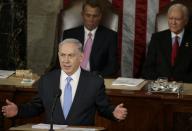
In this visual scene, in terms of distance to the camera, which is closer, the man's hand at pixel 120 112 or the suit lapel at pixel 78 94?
the man's hand at pixel 120 112

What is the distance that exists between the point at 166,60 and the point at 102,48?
2.61 ft

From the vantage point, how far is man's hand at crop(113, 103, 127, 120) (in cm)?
488

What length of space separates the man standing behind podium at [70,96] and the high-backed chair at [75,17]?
239 cm

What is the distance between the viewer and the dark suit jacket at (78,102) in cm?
505

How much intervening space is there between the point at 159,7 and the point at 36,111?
3287 mm

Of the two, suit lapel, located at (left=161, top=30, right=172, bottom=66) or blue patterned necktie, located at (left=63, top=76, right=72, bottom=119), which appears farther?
suit lapel, located at (left=161, top=30, right=172, bottom=66)

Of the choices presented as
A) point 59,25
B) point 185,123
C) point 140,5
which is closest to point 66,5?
point 59,25

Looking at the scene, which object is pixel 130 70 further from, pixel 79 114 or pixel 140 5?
pixel 79 114

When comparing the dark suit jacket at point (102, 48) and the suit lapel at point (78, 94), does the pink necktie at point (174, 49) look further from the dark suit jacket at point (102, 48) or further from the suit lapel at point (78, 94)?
the suit lapel at point (78, 94)

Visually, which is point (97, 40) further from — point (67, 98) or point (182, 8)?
point (67, 98)

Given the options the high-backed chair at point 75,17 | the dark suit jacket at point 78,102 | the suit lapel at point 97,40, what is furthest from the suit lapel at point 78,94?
the high-backed chair at point 75,17

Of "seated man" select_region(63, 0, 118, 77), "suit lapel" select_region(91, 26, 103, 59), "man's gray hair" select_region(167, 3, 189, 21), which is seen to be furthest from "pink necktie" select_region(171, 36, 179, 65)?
"suit lapel" select_region(91, 26, 103, 59)

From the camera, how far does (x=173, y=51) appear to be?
282 inches

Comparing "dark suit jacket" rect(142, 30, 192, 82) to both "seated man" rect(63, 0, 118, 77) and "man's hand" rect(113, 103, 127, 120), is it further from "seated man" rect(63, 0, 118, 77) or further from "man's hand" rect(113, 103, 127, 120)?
"man's hand" rect(113, 103, 127, 120)
